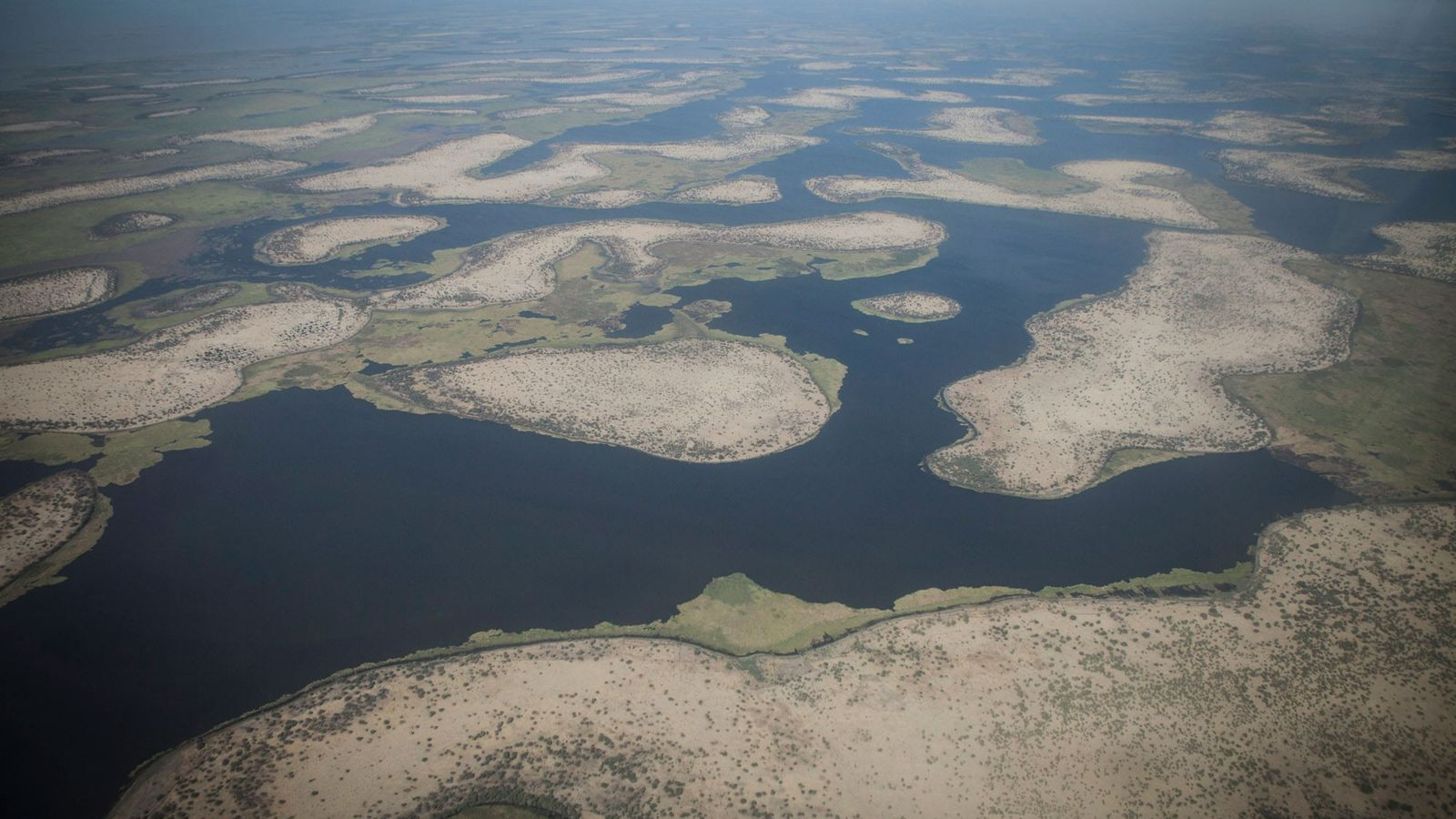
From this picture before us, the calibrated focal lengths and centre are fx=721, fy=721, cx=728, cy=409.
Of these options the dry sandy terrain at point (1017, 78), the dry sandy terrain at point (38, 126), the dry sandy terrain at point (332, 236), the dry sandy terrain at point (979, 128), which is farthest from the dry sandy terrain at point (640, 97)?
the dry sandy terrain at point (38, 126)

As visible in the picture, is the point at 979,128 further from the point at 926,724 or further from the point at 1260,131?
the point at 926,724

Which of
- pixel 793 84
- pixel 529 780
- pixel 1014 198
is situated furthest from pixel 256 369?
pixel 793 84

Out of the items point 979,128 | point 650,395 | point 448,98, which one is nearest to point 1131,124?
point 979,128

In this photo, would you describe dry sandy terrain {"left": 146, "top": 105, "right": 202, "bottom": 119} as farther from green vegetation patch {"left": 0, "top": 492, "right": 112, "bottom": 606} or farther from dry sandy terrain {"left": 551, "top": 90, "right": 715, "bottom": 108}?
green vegetation patch {"left": 0, "top": 492, "right": 112, "bottom": 606}

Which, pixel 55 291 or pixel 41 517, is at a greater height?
pixel 55 291

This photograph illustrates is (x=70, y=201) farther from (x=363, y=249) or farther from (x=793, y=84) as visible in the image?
(x=793, y=84)

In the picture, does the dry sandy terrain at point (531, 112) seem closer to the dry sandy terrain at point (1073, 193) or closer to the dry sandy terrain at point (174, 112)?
the dry sandy terrain at point (174, 112)
